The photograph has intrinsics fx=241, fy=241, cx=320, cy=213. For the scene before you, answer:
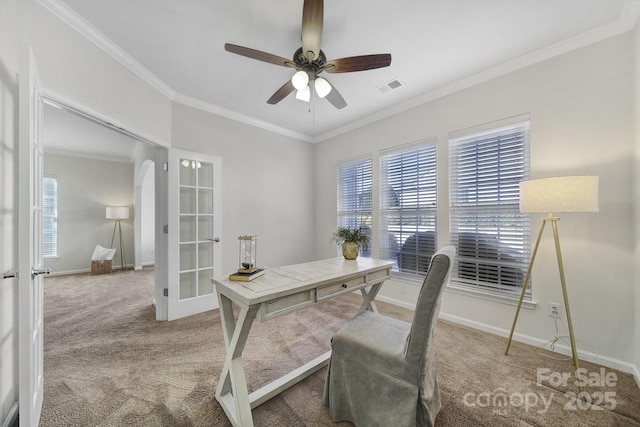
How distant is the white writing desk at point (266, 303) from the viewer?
52.2 inches

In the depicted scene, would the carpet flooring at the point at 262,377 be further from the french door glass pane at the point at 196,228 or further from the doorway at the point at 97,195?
the doorway at the point at 97,195

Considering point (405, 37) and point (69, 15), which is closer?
point (69, 15)

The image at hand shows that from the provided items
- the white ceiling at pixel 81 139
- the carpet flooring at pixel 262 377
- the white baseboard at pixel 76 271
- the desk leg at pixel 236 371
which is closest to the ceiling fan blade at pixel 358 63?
the desk leg at pixel 236 371

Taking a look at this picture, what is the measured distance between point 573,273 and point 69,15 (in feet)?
14.8

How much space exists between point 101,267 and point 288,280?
19.6 feet

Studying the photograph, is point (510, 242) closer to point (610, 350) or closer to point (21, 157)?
point (610, 350)

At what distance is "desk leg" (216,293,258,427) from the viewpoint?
133cm

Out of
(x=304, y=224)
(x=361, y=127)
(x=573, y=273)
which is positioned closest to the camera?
(x=573, y=273)

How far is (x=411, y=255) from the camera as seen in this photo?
10.6 ft

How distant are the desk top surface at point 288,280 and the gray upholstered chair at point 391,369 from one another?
1.22 ft

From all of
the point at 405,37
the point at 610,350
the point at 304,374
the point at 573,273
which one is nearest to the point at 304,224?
the point at 304,374

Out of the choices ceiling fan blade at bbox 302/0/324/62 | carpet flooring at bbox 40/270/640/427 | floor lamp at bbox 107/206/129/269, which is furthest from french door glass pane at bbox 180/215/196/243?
floor lamp at bbox 107/206/129/269

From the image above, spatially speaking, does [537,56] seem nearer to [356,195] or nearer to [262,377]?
[356,195]

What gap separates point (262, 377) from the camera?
1851mm
